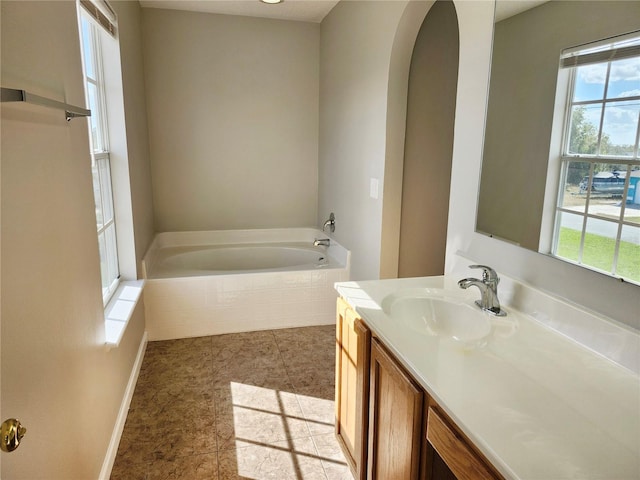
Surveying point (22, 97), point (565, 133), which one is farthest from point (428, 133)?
point (22, 97)

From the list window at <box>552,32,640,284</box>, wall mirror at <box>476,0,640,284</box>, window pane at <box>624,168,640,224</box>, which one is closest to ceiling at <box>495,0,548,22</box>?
wall mirror at <box>476,0,640,284</box>

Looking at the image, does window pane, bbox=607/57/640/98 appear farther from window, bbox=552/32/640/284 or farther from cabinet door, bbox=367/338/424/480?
cabinet door, bbox=367/338/424/480

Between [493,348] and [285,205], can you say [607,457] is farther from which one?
[285,205]

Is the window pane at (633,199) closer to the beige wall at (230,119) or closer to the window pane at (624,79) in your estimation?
the window pane at (624,79)

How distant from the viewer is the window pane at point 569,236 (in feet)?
4.45

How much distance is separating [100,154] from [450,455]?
2.27 metres

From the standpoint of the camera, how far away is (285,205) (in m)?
4.47

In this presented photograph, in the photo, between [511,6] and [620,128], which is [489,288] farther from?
[511,6]

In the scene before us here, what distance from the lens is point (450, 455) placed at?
102 centimetres

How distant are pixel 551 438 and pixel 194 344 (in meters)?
2.69

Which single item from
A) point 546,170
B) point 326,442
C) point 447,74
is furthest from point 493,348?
point 447,74

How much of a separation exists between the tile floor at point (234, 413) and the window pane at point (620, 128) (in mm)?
1599

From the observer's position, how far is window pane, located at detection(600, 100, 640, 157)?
116 centimetres

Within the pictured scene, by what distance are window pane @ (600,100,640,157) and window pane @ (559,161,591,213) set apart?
3.4 inches
